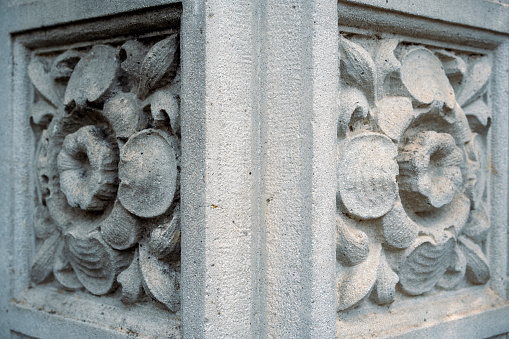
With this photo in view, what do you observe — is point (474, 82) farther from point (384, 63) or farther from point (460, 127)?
point (384, 63)

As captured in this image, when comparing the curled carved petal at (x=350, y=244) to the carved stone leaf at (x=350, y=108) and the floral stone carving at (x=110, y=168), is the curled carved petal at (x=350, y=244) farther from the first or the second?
the floral stone carving at (x=110, y=168)

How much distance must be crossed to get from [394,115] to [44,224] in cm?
141

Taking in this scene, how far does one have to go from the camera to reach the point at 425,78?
1.74 m

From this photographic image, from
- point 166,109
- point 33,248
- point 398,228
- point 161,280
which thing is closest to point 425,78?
point 398,228

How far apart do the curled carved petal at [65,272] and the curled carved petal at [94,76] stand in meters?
0.58

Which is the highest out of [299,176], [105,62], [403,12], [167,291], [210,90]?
[403,12]

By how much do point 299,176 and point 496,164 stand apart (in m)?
1.05

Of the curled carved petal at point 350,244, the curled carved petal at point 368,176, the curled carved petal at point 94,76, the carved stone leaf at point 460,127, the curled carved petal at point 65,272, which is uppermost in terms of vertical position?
the curled carved petal at point 94,76

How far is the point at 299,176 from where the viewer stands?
138 centimetres

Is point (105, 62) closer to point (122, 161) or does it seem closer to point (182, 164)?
point (122, 161)

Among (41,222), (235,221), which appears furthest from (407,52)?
(41,222)

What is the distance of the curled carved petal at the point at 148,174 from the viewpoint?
1.51m

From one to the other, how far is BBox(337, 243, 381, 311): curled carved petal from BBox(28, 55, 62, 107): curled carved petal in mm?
1267

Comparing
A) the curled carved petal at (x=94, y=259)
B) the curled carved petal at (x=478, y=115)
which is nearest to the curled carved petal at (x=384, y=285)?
the curled carved petal at (x=478, y=115)
